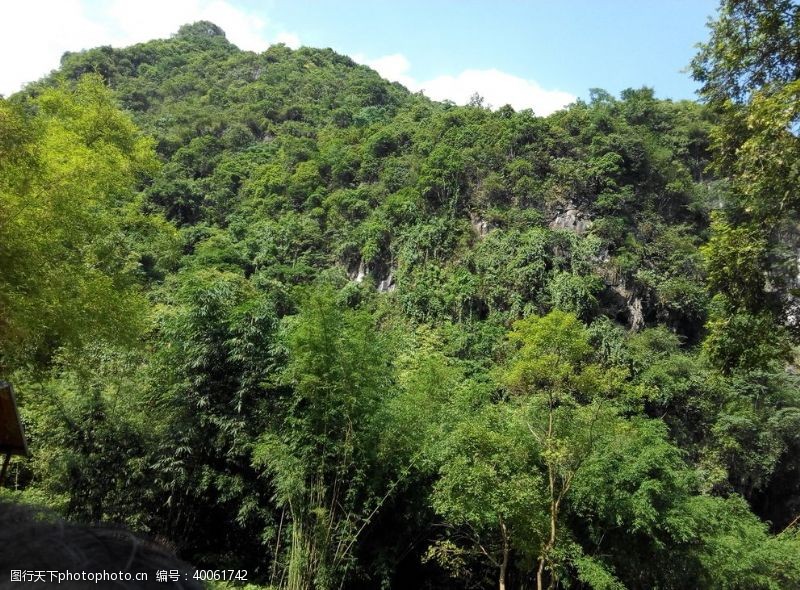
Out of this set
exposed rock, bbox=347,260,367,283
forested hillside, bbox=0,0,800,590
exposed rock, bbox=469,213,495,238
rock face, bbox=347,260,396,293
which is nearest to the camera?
forested hillside, bbox=0,0,800,590

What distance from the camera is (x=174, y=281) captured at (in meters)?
22.3

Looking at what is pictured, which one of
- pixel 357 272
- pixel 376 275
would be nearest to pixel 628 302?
pixel 376 275

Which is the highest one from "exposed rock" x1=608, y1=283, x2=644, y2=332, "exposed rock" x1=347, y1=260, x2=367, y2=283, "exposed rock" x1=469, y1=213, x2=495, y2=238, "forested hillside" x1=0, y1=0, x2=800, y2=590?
"exposed rock" x1=469, y1=213, x2=495, y2=238

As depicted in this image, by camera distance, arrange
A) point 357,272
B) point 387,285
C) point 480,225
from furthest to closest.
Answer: point 357,272, point 387,285, point 480,225

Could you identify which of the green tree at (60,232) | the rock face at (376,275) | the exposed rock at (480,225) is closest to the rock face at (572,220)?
the exposed rock at (480,225)

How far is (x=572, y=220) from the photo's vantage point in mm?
26438

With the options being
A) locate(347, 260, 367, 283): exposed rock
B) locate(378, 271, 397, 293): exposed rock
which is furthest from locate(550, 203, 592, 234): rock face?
locate(347, 260, 367, 283): exposed rock

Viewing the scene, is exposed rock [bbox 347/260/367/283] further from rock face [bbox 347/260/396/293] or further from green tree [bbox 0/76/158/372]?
green tree [bbox 0/76/158/372]

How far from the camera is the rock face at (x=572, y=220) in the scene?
26109mm

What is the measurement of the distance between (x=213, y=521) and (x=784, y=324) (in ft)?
29.0

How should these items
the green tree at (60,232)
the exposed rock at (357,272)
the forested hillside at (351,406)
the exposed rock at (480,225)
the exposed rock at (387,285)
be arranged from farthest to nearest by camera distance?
the exposed rock at (357,272) → the exposed rock at (387,285) → the exposed rock at (480,225) → the green tree at (60,232) → the forested hillside at (351,406)

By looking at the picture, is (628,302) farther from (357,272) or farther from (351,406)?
(351,406)

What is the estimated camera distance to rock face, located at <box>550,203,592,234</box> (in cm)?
2611

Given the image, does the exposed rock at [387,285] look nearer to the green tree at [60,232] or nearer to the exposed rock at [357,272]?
the exposed rock at [357,272]
